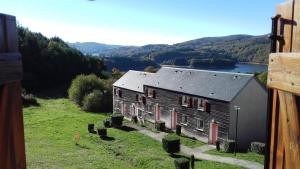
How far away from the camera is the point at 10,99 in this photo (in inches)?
123

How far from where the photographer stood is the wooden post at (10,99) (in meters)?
2.99

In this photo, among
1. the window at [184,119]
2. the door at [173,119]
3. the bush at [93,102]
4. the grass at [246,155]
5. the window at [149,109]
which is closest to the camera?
the grass at [246,155]

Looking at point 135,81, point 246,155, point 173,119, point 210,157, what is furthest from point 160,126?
point 246,155

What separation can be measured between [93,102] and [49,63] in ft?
84.9

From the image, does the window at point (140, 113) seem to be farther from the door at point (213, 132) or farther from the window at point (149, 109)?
the door at point (213, 132)

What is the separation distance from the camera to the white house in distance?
33.0 metres

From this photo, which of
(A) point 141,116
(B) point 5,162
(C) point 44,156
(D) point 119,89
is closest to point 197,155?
(C) point 44,156

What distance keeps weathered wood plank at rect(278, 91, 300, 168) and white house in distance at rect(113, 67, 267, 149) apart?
29.9 metres

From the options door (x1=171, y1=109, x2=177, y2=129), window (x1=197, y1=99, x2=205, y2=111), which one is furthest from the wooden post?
door (x1=171, y1=109, x2=177, y2=129)

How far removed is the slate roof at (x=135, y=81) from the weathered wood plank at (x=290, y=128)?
142ft

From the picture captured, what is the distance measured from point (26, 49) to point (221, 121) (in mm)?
54692

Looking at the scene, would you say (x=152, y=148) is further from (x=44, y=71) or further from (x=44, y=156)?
(x=44, y=71)

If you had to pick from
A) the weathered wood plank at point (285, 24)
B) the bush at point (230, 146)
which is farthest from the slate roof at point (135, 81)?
the weathered wood plank at point (285, 24)

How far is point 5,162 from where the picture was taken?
10.0 feet
